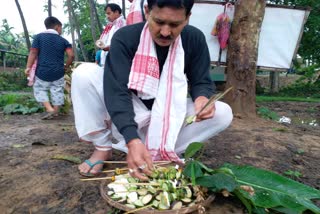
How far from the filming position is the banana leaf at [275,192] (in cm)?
162

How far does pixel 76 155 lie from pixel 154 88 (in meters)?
0.99

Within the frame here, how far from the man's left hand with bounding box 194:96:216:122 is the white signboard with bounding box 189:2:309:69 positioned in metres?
3.47

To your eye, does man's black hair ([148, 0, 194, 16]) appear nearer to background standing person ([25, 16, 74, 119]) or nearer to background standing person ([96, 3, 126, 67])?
background standing person ([96, 3, 126, 67])

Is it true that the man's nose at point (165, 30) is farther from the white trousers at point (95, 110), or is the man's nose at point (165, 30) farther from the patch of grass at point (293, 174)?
the patch of grass at point (293, 174)

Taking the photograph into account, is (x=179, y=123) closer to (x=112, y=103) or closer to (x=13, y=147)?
(x=112, y=103)

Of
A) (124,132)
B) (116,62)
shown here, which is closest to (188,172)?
(124,132)

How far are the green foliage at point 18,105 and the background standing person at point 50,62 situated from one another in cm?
65

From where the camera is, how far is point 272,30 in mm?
5375

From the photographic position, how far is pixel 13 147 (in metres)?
2.94

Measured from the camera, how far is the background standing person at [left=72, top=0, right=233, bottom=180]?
75.1 inches

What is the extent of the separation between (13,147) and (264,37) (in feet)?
13.9

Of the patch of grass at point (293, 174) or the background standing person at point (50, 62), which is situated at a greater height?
the background standing person at point (50, 62)

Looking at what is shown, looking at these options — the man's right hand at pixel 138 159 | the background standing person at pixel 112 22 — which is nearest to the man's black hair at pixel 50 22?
the background standing person at pixel 112 22

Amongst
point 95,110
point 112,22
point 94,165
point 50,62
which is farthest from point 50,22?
point 94,165
